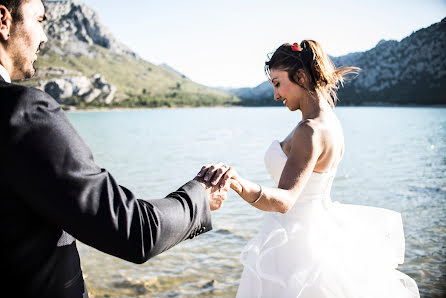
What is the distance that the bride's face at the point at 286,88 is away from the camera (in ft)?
11.4

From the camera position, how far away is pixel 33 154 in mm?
1272

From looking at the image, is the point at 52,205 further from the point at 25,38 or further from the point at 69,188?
the point at 25,38

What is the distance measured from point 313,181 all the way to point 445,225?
28.1ft

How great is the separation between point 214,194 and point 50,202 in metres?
1.15

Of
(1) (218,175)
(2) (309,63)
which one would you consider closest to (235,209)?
(2) (309,63)

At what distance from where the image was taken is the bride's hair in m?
3.37

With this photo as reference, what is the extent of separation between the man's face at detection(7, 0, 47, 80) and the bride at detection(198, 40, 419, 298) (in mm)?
1824

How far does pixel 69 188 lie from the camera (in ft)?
4.23

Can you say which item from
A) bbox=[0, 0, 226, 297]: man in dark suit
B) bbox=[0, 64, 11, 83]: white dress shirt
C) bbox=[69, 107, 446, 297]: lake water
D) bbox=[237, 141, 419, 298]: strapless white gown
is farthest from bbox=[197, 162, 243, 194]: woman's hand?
bbox=[69, 107, 446, 297]: lake water

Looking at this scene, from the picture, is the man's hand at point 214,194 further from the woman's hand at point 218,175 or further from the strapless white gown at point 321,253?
the strapless white gown at point 321,253

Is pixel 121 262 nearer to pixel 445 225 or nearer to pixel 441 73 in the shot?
pixel 445 225

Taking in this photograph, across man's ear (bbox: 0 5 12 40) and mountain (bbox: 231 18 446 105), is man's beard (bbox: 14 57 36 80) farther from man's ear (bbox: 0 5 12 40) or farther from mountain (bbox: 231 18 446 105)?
mountain (bbox: 231 18 446 105)

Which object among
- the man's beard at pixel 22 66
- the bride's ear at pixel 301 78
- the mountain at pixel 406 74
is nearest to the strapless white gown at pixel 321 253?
the bride's ear at pixel 301 78

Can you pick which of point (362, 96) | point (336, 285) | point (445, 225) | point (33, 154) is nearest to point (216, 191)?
point (33, 154)
